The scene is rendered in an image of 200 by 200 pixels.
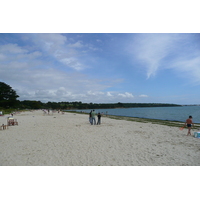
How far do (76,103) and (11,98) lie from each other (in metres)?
107

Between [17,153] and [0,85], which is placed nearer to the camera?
[17,153]

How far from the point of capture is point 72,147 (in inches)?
279

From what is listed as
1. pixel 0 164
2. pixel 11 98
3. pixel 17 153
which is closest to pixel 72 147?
pixel 17 153

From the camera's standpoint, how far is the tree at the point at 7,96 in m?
59.4

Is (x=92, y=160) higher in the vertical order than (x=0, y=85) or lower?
lower

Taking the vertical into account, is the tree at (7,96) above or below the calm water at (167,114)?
above

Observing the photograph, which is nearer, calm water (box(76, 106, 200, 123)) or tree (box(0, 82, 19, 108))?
calm water (box(76, 106, 200, 123))

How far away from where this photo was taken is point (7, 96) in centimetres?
6269

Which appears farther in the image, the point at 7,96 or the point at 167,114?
the point at 7,96

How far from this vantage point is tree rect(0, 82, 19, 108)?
59416 mm

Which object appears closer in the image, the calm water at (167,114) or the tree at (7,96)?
the calm water at (167,114)

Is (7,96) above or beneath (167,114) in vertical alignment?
above

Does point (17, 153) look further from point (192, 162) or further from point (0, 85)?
point (0, 85)
